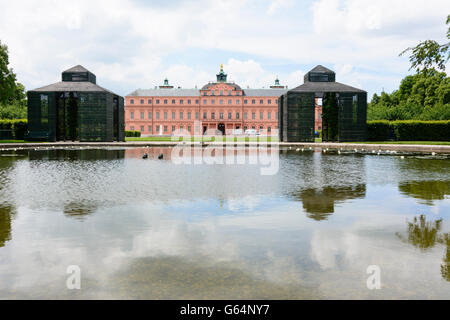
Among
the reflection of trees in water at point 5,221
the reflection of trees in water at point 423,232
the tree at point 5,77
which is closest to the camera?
the reflection of trees in water at point 423,232

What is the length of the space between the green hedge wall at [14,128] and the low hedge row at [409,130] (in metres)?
37.4

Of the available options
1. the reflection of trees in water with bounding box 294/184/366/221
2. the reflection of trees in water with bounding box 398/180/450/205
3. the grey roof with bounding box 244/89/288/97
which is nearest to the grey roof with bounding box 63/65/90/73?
the reflection of trees in water with bounding box 294/184/366/221

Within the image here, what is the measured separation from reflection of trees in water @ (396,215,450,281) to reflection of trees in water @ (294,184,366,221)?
4.80ft

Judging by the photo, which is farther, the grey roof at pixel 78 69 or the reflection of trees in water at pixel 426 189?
the grey roof at pixel 78 69

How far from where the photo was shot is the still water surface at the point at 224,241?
159 inches

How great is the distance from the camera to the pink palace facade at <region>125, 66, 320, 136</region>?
10238 centimetres

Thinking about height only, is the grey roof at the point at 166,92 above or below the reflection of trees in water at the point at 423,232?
above

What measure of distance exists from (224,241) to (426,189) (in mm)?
7458

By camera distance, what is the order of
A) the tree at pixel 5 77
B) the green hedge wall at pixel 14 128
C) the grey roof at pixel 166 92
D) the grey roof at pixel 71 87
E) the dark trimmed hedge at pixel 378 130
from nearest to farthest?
the tree at pixel 5 77, the grey roof at pixel 71 87, the green hedge wall at pixel 14 128, the dark trimmed hedge at pixel 378 130, the grey roof at pixel 166 92

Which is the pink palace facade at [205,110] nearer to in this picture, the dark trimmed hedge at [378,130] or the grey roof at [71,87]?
the grey roof at [71,87]

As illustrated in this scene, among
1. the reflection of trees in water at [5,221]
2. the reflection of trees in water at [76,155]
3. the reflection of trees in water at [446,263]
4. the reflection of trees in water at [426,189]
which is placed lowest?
the reflection of trees in water at [446,263]

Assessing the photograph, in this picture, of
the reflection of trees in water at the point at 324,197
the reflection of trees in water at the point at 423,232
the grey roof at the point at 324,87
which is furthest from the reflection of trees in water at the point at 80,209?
the grey roof at the point at 324,87

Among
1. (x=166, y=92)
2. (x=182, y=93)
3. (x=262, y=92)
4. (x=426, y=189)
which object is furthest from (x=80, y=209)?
(x=166, y=92)

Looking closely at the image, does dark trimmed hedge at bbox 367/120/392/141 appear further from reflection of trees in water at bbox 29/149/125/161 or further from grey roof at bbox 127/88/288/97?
grey roof at bbox 127/88/288/97
